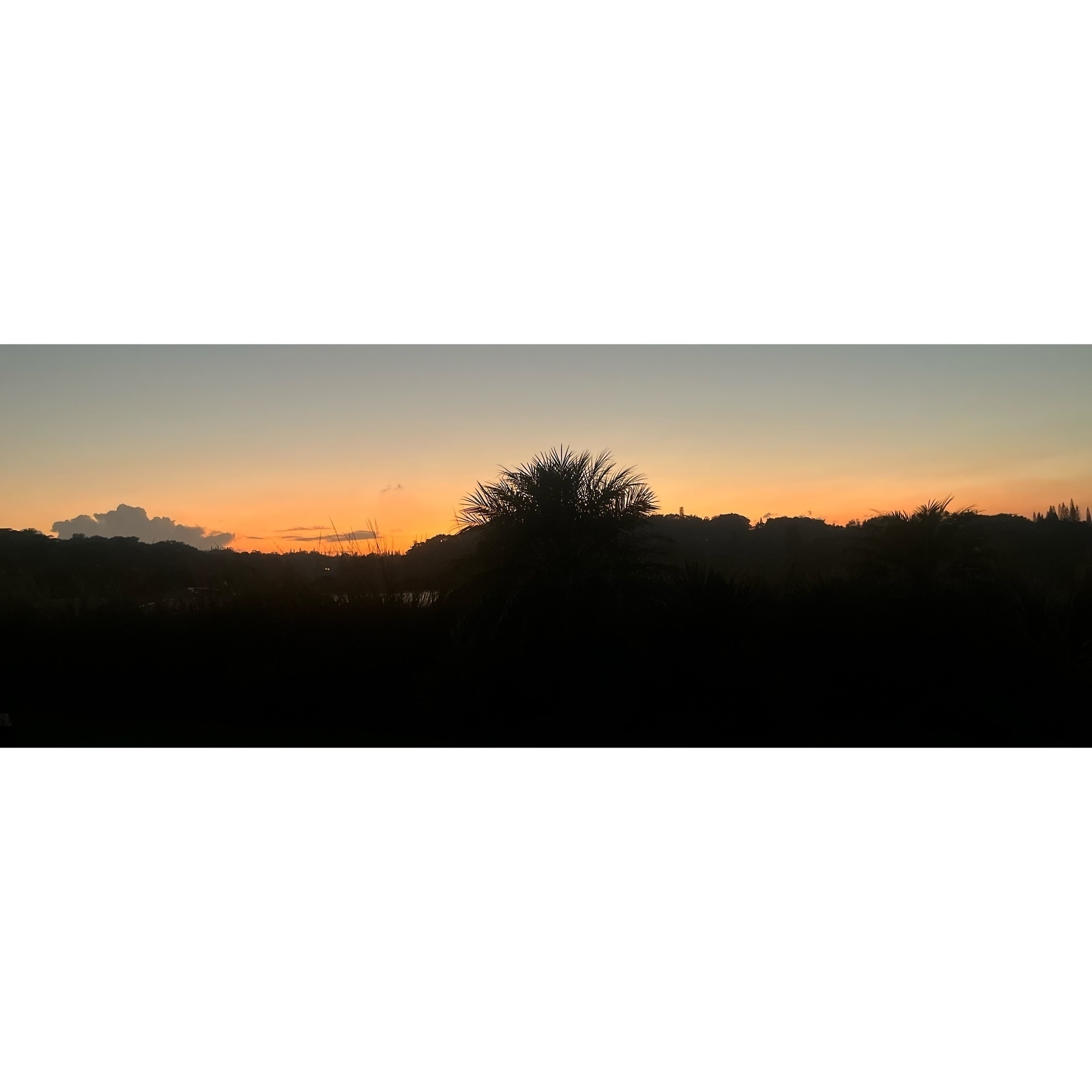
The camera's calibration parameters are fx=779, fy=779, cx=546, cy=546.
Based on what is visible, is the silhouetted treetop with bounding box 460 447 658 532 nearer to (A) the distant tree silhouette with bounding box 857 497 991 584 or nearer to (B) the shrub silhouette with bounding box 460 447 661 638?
(B) the shrub silhouette with bounding box 460 447 661 638

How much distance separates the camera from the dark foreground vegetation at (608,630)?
6398 millimetres

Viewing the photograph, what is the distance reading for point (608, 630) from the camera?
642 cm

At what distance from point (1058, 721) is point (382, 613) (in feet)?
18.7

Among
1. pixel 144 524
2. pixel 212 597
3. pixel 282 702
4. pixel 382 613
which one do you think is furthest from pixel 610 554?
pixel 144 524

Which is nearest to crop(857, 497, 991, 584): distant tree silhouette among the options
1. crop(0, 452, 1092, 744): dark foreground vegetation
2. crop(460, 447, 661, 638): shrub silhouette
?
crop(0, 452, 1092, 744): dark foreground vegetation

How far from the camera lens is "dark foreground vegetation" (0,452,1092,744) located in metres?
6.40

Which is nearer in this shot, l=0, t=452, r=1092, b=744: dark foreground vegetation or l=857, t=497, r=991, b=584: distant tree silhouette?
l=0, t=452, r=1092, b=744: dark foreground vegetation

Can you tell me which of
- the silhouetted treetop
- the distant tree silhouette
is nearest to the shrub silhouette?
the silhouetted treetop

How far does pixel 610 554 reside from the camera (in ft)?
21.5

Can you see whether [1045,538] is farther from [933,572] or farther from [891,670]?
[891,670]

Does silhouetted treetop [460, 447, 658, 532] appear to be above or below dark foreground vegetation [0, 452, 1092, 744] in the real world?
above

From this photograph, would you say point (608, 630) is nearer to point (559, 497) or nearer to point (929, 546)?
point (559, 497)

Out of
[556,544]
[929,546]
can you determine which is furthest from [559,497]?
[929,546]

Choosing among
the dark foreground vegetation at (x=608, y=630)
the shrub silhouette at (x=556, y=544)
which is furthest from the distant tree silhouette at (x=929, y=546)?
the shrub silhouette at (x=556, y=544)
